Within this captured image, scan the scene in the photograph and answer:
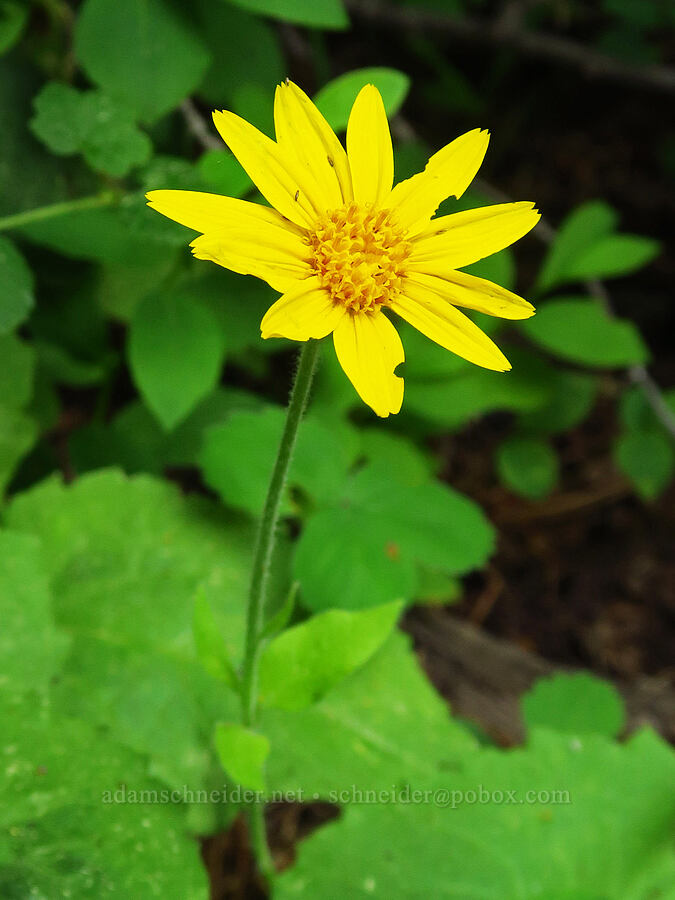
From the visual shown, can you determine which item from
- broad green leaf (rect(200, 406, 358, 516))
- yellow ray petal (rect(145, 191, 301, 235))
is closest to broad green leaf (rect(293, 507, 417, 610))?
broad green leaf (rect(200, 406, 358, 516))

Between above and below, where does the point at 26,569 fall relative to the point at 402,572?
below

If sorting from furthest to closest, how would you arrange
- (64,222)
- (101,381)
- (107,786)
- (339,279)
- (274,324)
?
(101,381), (64,222), (107,786), (339,279), (274,324)

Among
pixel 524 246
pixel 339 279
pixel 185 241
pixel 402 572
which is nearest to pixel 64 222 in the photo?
pixel 185 241

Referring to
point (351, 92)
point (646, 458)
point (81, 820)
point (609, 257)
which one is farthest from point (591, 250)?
point (81, 820)

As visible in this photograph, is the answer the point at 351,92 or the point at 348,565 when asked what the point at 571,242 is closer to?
the point at 351,92

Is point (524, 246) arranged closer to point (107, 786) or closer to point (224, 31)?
point (224, 31)

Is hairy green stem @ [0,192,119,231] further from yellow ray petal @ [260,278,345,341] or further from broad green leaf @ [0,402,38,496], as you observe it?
yellow ray petal @ [260,278,345,341]
